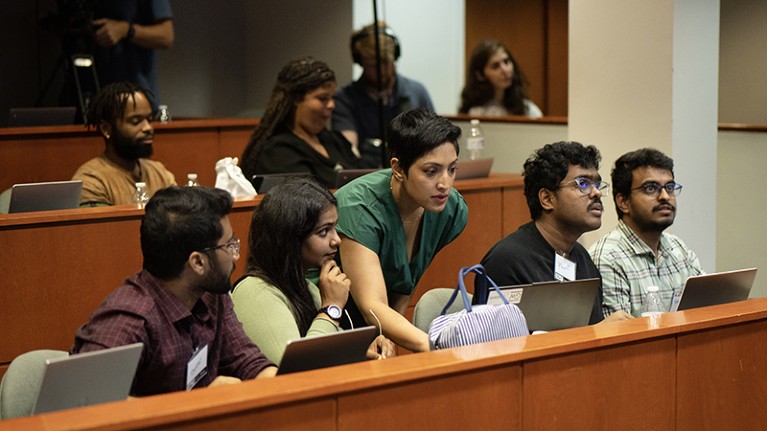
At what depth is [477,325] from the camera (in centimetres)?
224

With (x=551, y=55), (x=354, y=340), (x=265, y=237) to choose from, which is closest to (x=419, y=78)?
(x=551, y=55)

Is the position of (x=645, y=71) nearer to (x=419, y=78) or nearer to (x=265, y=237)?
(x=265, y=237)

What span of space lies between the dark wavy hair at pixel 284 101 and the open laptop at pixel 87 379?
2.88 metres

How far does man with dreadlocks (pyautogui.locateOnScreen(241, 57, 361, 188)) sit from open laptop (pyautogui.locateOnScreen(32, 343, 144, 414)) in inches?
109

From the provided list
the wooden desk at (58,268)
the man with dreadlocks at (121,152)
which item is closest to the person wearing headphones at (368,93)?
the man with dreadlocks at (121,152)

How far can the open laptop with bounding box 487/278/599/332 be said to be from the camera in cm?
246

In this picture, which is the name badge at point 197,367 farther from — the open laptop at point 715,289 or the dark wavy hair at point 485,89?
the dark wavy hair at point 485,89

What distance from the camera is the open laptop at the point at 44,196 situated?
11.9 ft

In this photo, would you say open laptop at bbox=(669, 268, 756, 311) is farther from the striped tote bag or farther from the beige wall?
the beige wall

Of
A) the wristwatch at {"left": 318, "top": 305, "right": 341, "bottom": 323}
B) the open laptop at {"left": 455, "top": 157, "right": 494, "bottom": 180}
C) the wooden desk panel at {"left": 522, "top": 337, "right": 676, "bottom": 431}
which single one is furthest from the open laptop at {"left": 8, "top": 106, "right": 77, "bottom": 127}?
the wooden desk panel at {"left": 522, "top": 337, "right": 676, "bottom": 431}

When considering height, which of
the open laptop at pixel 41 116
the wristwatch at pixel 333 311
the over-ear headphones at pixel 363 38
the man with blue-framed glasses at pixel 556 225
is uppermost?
the over-ear headphones at pixel 363 38

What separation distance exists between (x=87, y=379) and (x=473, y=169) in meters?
3.03

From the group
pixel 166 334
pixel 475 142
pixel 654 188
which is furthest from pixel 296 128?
pixel 166 334

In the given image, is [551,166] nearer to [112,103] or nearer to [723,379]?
[723,379]
